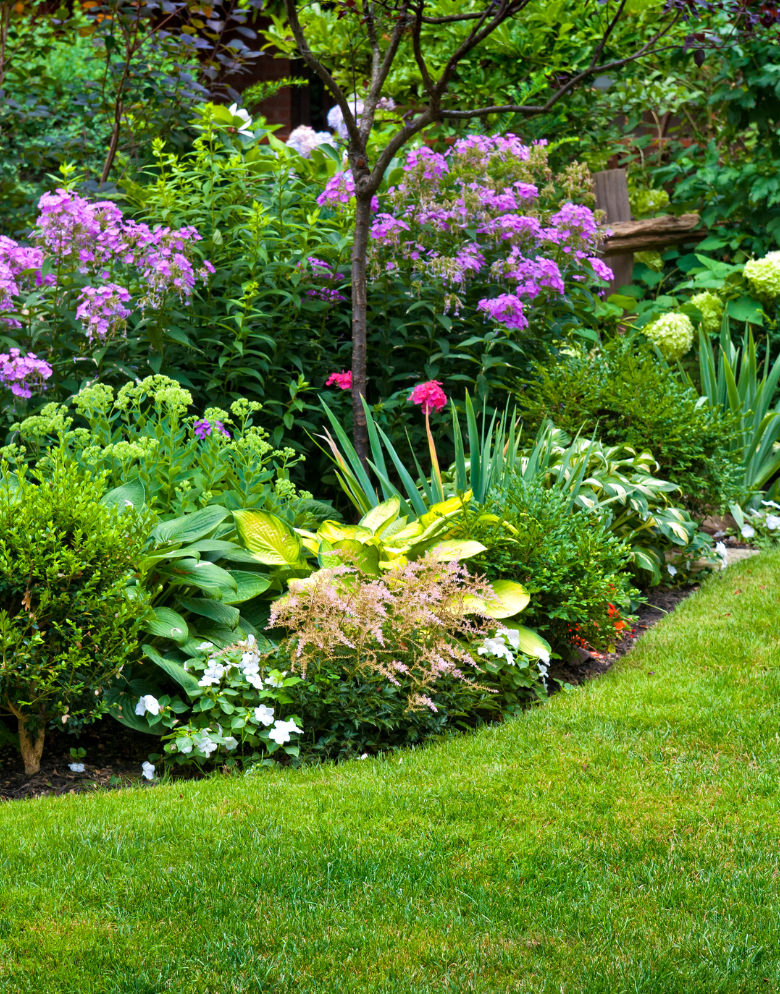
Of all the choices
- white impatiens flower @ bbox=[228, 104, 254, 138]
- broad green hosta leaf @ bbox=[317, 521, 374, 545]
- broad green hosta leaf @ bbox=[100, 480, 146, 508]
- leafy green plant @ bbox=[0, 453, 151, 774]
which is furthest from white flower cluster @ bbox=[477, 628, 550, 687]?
white impatiens flower @ bbox=[228, 104, 254, 138]

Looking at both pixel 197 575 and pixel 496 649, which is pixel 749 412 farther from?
pixel 197 575

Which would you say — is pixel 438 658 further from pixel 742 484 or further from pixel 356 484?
pixel 742 484

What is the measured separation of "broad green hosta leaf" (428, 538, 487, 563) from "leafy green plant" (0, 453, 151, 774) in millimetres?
1089

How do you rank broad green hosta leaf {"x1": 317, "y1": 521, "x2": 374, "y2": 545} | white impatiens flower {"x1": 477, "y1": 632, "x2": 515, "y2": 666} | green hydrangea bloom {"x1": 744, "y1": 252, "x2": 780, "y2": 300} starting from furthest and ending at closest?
green hydrangea bloom {"x1": 744, "y1": 252, "x2": 780, "y2": 300} → broad green hosta leaf {"x1": 317, "y1": 521, "x2": 374, "y2": 545} → white impatiens flower {"x1": 477, "y1": 632, "x2": 515, "y2": 666}

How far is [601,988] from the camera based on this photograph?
2.03 meters

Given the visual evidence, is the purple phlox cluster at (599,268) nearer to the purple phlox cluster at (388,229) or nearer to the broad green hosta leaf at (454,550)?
the purple phlox cluster at (388,229)

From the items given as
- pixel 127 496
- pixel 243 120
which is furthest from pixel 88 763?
pixel 243 120

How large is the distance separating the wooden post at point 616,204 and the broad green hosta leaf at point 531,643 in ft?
15.8

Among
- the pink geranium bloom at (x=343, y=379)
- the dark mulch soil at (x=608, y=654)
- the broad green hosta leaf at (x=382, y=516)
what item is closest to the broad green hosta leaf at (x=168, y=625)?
the broad green hosta leaf at (x=382, y=516)

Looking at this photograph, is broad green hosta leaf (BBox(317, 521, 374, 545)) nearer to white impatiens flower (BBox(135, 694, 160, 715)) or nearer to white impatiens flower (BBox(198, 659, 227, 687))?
white impatiens flower (BBox(198, 659, 227, 687))

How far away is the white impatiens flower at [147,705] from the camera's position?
3285 mm

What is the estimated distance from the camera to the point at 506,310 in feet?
16.9

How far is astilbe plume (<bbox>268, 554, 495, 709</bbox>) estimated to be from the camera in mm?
3357

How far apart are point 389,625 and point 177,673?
0.72 m
